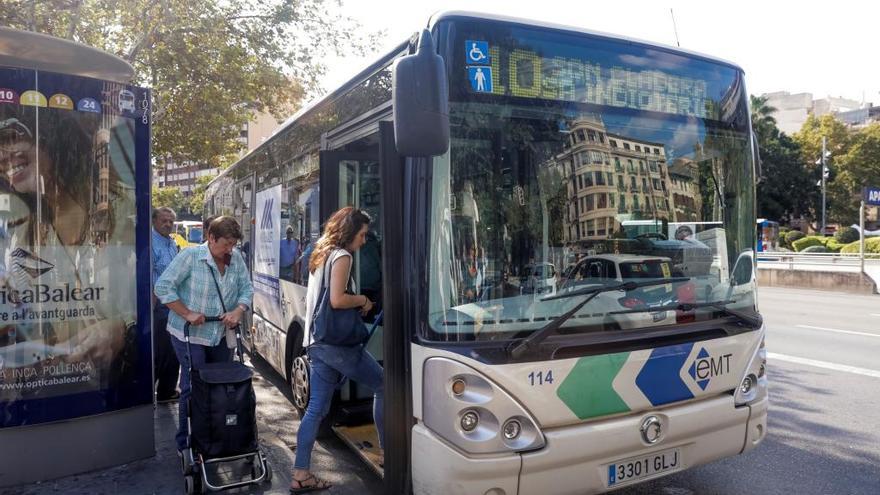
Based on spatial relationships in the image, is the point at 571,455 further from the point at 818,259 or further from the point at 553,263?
the point at 818,259

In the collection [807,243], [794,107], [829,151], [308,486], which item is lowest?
[308,486]

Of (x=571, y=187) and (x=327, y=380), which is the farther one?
(x=327, y=380)

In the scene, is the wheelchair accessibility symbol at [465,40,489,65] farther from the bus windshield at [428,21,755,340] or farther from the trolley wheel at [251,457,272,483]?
the trolley wheel at [251,457,272,483]

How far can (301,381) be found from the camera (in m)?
5.44

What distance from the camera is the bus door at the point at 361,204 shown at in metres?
4.90

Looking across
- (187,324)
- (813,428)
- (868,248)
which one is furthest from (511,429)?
(868,248)

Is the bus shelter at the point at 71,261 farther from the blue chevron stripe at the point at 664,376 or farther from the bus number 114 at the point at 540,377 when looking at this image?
the blue chevron stripe at the point at 664,376

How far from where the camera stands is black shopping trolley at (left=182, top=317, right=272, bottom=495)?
419 cm

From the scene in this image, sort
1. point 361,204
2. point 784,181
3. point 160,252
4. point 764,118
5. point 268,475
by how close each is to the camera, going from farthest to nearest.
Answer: point 784,181 → point 764,118 → point 160,252 → point 361,204 → point 268,475

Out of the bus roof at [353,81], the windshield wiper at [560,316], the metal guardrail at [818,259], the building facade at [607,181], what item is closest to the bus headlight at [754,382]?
the windshield wiper at [560,316]

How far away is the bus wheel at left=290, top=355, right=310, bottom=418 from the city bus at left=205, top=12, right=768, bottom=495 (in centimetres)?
197

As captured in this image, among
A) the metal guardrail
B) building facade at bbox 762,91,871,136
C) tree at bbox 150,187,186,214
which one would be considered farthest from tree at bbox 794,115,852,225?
tree at bbox 150,187,186,214

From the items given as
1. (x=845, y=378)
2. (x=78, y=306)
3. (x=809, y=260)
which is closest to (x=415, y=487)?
(x=78, y=306)

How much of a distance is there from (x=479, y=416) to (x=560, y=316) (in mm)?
658
